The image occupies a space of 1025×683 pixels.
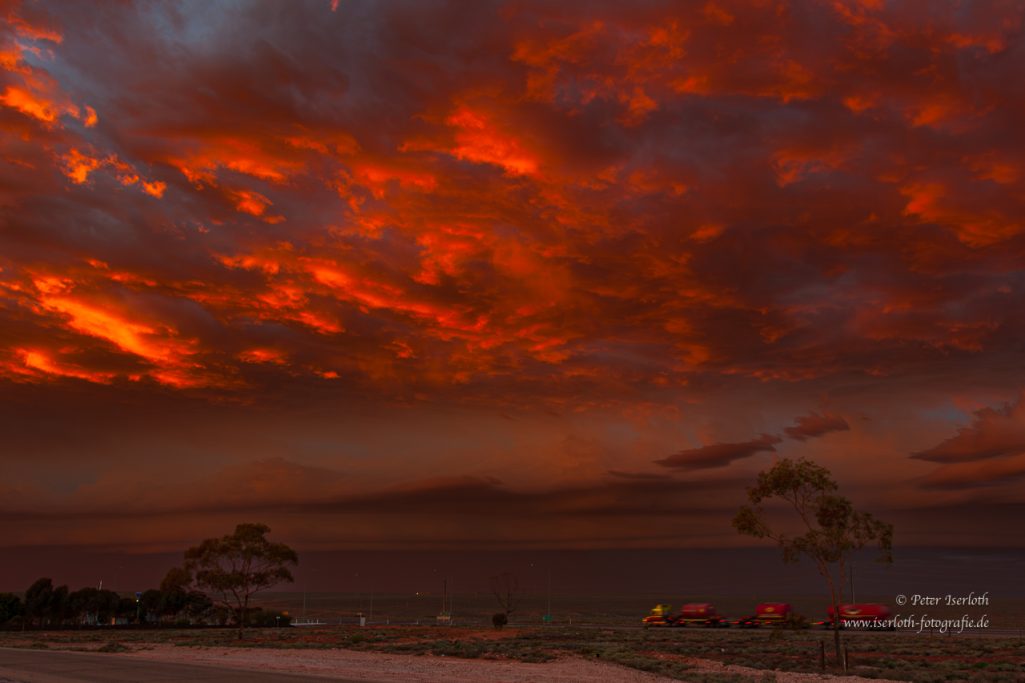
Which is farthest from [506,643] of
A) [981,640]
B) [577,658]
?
[981,640]

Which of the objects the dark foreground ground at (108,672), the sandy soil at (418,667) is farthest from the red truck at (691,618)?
the dark foreground ground at (108,672)

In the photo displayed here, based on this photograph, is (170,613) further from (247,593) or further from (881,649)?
(881,649)

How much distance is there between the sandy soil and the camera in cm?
3771

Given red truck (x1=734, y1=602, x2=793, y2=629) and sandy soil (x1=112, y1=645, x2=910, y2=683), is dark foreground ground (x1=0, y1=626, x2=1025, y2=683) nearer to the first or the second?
sandy soil (x1=112, y1=645, x2=910, y2=683)

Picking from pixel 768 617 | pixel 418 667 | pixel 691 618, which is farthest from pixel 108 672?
pixel 691 618

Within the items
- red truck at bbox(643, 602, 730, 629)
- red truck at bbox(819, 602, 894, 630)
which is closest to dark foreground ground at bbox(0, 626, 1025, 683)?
red truck at bbox(819, 602, 894, 630)

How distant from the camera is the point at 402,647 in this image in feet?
214

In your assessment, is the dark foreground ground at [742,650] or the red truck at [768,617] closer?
the dark foreground ground at [742,650]

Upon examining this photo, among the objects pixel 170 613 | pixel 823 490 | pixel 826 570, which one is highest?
pixel 823 490

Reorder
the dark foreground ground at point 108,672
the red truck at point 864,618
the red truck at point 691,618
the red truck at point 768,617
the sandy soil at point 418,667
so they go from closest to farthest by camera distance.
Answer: the dark foreground ground at point 108,672 → the sandy soil at point 418,667 → the red truck at point 864,618 → the red truck at point 768,617 → the red truck at point 691,618

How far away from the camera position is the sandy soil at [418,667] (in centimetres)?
3771

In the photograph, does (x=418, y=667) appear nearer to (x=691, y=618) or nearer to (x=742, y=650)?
(x=742, y=650)

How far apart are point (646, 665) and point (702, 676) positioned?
7.47 metres

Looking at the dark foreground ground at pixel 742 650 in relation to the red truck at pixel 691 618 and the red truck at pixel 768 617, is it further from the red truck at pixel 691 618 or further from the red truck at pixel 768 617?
the red truck at pixel 691 618
